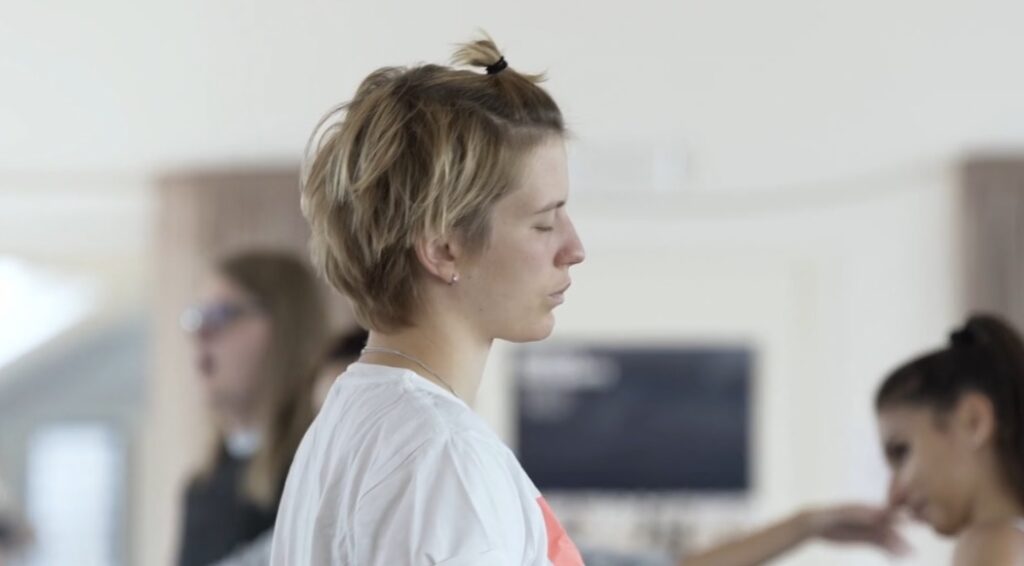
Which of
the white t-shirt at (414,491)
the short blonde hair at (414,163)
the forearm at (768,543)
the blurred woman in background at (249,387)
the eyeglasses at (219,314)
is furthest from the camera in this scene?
the eyeglasses at (219,314)

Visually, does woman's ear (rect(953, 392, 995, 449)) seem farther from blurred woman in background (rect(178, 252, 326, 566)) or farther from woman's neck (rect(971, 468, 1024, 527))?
blurred woman in background (rect(178, 252, 326, 566))

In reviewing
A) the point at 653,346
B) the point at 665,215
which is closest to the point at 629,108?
the point at 665,215

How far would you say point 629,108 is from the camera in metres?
5.39

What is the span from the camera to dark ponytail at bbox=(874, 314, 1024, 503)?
2.24 m

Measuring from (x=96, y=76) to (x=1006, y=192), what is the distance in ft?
10.7

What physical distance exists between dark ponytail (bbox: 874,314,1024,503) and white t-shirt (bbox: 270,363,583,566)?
3.90 ft

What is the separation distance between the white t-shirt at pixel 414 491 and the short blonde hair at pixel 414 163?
0.29 ft

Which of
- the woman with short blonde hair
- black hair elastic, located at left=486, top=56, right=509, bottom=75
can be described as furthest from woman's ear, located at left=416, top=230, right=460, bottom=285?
black hair elastic, located at left=486, top=56, right=509, bottom=75

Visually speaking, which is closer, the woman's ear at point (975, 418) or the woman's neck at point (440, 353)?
the woman's neck at point (440, 353)

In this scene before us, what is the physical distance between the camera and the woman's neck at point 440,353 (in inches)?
47.9

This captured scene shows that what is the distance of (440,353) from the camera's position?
1.22m

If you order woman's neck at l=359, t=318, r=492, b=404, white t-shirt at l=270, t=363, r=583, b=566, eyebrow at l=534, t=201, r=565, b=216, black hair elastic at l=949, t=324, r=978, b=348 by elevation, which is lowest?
black hair elastic at l=949, t=324, r=978, b=348

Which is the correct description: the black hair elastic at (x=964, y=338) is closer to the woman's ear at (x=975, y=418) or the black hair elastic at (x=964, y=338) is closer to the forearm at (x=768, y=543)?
the woman's ear at (x=975, y=418)

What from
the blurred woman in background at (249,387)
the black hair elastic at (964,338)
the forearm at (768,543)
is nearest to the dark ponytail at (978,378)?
the black hair elastic at (964,338)
